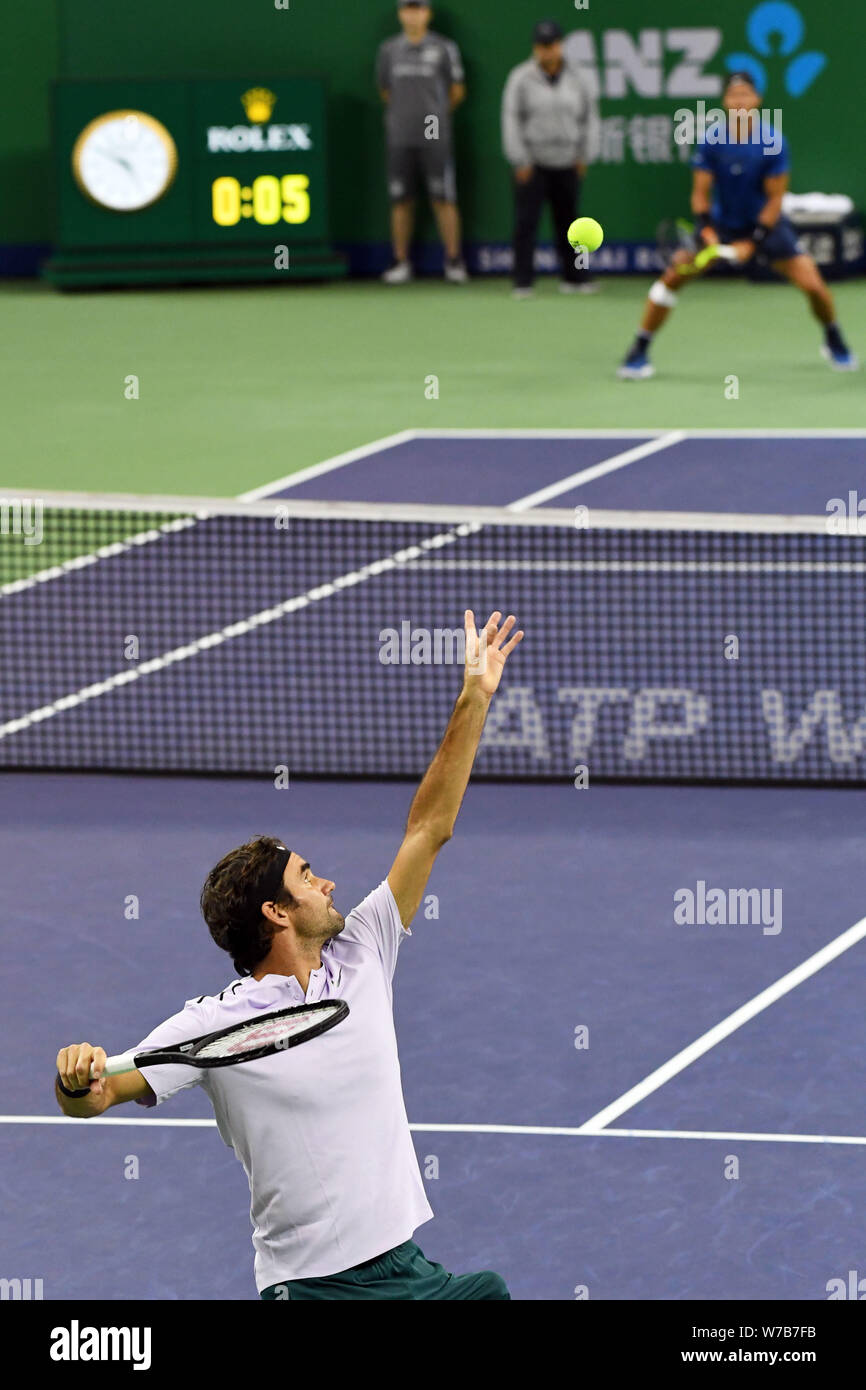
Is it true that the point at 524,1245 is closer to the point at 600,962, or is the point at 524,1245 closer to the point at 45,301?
the point at 600,962

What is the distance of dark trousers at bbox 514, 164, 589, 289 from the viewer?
22.2 m

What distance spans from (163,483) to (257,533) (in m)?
2.29

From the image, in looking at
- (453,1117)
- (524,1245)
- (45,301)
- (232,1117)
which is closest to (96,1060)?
(232,1117)

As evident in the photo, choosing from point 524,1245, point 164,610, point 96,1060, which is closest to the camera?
point 96,1060

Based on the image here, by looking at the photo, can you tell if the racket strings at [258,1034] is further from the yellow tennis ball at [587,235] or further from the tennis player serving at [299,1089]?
the yellow tennis ball at [587,235]

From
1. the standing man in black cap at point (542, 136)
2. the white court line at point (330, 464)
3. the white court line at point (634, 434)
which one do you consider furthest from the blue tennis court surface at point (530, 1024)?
the standing man in black cap at point (542, 136)

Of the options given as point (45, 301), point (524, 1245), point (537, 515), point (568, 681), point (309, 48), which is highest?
point (309, 48)

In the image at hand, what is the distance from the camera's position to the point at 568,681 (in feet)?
34.9

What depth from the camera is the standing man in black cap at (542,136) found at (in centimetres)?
2183

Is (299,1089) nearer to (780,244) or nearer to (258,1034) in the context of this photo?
(258,1034)

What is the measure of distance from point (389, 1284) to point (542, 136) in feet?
Result: 62.1

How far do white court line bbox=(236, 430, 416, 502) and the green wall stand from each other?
872cm

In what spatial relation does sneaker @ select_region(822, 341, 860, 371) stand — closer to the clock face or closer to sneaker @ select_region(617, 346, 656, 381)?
sneaker @ select_region(617, 346, 656, 381)

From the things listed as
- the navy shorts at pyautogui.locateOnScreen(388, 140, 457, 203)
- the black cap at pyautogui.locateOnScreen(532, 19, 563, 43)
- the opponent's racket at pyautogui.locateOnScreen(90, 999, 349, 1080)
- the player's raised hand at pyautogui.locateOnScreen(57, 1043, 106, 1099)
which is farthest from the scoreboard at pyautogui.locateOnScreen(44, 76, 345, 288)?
the player's raised hand at pyautogui.locateOnScreen(57, 1043, 106, 1099)
